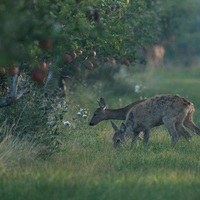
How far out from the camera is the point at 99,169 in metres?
12.5

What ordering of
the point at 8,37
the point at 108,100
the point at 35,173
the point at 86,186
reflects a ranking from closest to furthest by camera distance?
the point at 8,37, the point at 86,186, the point at 35,173, the point at 108,100

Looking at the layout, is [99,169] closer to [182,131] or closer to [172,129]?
[172,129]

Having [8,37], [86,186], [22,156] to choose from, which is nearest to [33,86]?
[22,156]

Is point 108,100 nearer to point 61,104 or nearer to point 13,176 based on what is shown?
point 61,104

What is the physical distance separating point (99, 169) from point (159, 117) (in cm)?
431

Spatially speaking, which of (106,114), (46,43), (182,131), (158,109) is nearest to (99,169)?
(46,43)

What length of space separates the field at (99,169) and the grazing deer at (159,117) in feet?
0.86

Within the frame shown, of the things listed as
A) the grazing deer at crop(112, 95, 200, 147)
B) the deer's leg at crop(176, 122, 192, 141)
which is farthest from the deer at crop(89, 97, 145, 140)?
the deer's leg at crop(176, 122, 192, 141)

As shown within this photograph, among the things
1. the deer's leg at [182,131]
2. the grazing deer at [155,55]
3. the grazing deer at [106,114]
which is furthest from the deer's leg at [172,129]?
the grazing deer at [155,55]

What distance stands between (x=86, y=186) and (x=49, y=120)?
3.51 m

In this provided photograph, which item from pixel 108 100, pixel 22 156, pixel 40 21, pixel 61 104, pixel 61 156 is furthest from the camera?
pixel 108 100

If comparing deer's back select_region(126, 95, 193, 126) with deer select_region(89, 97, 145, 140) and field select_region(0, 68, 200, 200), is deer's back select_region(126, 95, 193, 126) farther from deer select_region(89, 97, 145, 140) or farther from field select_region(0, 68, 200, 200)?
deer select_region(89, 97, 145, 140)

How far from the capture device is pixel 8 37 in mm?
9359

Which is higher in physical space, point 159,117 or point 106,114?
point 159,117
